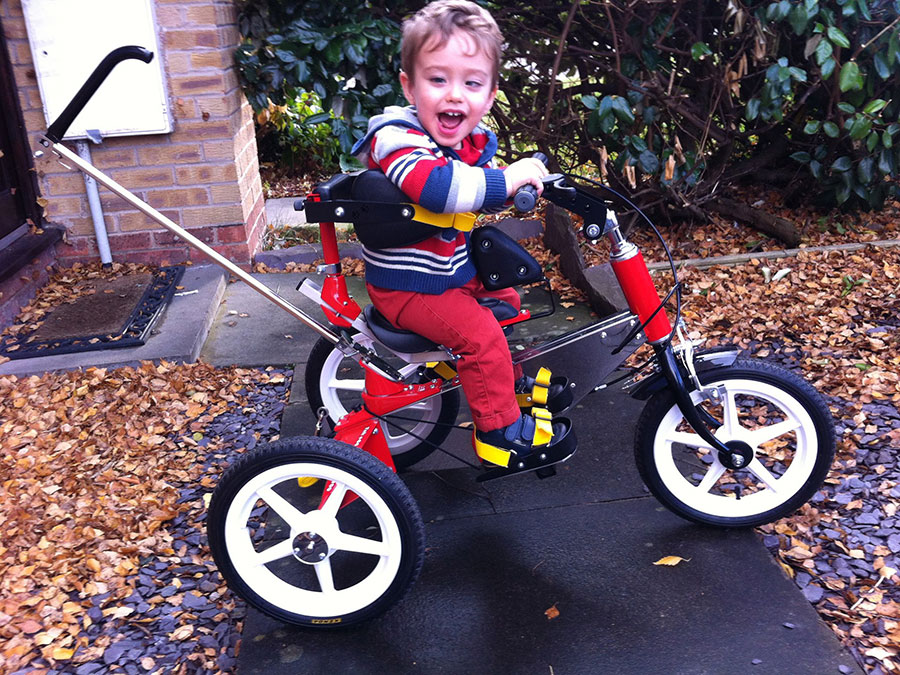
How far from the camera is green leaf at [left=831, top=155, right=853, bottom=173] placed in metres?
4.62

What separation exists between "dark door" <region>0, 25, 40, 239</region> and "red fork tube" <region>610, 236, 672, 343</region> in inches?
138

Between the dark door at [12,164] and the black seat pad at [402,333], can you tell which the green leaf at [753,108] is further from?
the dark door at [12,164]

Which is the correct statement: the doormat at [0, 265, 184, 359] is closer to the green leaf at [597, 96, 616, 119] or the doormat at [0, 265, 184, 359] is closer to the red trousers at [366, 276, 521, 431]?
the red trousers at [366, 276, 521, 431]

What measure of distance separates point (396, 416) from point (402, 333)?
343 millimetres

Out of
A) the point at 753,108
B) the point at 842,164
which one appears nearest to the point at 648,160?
the point at 753,108

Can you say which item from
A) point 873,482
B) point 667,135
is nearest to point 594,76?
point 667,135

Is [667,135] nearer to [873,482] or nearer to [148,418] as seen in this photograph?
[873,482]

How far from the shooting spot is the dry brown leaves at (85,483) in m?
2.26

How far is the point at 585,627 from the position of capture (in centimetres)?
213

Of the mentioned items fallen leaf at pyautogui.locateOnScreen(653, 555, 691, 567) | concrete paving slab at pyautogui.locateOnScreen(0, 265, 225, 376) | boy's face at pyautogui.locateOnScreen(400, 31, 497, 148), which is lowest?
fallen leaf at pyautogui.locateOnScreen(653, 555, 691, 567)

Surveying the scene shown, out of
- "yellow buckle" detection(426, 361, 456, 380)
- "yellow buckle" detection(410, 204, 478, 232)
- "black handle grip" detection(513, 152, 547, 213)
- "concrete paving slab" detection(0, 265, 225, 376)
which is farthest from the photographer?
"concrete paving slab" detection(0, 265, 225, 376)

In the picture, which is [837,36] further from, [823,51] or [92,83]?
[92,83]

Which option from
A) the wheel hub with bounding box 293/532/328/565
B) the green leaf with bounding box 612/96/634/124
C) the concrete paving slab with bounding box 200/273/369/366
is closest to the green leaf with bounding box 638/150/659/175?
the green leaf with bounding box 612/96/634/124

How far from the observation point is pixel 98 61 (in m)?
4.23
